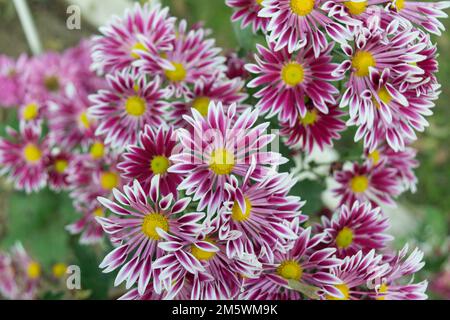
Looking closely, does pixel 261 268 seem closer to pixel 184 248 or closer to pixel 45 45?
pixel 184 248

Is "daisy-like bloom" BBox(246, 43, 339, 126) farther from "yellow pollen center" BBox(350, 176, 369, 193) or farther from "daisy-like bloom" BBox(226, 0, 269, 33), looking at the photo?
"yellow pollen center" BBox(350, 176, 369, 193)

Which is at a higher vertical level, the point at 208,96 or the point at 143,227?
the point at 208,96

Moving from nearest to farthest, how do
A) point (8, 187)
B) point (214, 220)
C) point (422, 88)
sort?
point (214, 220) < point (422, 88) < point (8, 187)

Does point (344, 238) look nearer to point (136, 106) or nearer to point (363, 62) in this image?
point (363, 62)

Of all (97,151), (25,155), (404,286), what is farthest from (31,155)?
(404,286)

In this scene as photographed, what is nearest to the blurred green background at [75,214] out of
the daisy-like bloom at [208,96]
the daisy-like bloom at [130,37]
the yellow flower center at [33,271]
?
the yellow flower center at [33,271]
